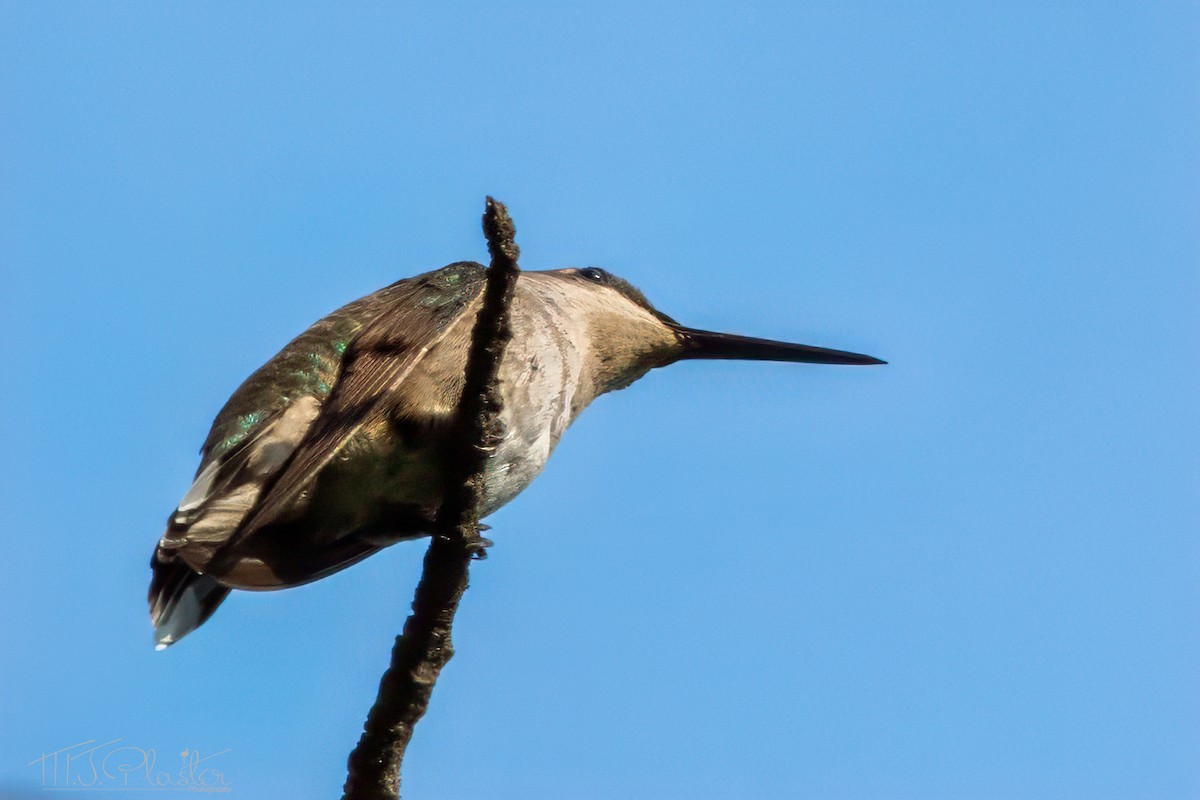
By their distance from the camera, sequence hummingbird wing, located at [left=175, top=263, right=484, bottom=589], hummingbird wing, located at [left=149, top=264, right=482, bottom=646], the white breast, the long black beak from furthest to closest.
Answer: the long black beak < the white breast < hummingbird wing, located at [left=149, top=264, right=482, bottom=646] < hummingbird wing, located at [left=175, top=263, right=484, bottom=589]

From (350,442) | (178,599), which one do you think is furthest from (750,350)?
(178,599)

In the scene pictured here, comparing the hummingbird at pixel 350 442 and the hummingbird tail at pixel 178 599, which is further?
the hummingbird tail at pixel 178 599

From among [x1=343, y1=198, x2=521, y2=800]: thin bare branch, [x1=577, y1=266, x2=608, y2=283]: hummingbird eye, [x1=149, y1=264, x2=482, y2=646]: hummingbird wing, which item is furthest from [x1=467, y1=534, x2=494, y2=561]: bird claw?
[x1=577, y1=266, x2=608, y2=283]: hummingbird eye

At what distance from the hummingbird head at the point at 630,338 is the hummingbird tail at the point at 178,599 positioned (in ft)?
6.70

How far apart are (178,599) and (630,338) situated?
8.40 ft

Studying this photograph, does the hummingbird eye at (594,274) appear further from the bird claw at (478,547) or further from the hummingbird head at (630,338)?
the bird claw at (478,547)

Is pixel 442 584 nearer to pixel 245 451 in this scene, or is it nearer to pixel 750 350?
pixel 245 451

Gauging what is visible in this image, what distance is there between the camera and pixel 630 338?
6.47 meters

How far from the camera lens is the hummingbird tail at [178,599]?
5.13 meters

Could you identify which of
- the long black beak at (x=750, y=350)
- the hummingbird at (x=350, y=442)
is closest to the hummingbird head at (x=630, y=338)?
the long black beak at (x=750, y=350)

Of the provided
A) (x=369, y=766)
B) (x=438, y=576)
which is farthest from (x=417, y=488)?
(x=369, y=766)

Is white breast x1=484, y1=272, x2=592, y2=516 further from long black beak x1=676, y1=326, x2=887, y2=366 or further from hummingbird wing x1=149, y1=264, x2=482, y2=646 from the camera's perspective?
long black beak x1=676, y1=326, x2=887, y2=366

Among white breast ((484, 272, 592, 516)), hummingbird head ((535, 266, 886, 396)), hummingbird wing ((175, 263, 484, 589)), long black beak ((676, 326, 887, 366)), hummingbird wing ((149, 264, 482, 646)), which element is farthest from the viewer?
long black beak ((676, 326, 887, 366))

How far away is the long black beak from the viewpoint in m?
7.07
